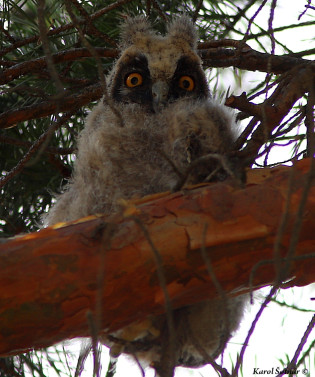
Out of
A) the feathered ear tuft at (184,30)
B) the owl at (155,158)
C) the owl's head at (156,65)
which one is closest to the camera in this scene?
the owl at (155,158)

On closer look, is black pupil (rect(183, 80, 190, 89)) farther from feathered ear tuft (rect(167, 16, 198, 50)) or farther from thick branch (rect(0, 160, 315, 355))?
thick branch (rect(0, 160, 315, 355))

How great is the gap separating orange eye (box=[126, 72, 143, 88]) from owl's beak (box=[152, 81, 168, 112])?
0.10 m

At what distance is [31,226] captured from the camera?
2406mm

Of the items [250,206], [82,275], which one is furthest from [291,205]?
[82,275]

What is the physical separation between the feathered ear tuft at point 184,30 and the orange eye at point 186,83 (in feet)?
0.59

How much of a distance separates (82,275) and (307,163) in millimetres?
634

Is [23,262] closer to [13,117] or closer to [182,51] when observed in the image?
[13,117]

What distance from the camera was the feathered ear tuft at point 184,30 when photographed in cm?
227

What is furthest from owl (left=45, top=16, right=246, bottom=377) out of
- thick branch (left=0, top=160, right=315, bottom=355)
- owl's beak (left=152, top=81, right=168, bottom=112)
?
thick branch (left=0, top=160, right=315, bottom=355)

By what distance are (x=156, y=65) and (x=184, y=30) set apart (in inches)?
8.5

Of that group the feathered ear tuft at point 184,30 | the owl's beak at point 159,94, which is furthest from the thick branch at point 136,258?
the feathered ear tuft at point 184,30

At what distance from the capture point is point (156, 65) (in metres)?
2.18

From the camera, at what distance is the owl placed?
63.9 inches

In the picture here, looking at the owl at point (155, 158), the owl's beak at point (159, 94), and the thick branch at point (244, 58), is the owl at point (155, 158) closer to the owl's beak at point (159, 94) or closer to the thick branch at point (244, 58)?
the owl's beak at point (159, 94)
